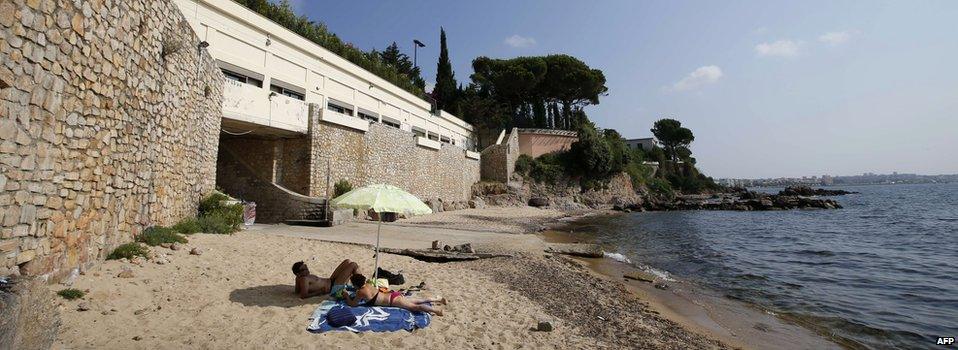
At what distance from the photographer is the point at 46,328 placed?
3.97 m

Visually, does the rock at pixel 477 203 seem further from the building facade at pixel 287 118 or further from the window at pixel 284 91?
the window at pixel 284 91

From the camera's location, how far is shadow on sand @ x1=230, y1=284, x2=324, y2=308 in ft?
20.2

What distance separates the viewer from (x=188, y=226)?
31.5 feet

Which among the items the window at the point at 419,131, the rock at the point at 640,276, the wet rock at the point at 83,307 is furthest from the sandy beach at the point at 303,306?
the window at the point at 419,131

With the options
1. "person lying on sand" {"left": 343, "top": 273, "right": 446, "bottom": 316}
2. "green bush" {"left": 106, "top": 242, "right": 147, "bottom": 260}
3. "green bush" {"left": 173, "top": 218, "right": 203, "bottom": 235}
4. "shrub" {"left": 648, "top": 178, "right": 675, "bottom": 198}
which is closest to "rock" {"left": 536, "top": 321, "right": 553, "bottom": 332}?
"person lying on sand" {"left": 343, "top": 273, "right": 446, "bottom": 316}

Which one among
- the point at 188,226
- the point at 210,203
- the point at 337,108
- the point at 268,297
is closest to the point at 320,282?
the point at 268,297

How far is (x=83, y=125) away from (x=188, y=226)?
463 cm

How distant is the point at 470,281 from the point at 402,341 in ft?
12.4

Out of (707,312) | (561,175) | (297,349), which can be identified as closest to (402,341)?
(297,349)

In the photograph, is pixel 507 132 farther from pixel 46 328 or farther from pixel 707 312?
pixel 46 328

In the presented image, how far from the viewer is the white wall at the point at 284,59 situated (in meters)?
16.0

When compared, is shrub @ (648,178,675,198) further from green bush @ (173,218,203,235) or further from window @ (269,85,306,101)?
green bush @ (173,218,203,235)

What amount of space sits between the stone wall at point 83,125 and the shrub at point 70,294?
10.7 inches

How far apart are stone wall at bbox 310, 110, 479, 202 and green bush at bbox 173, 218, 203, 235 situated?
798cm
